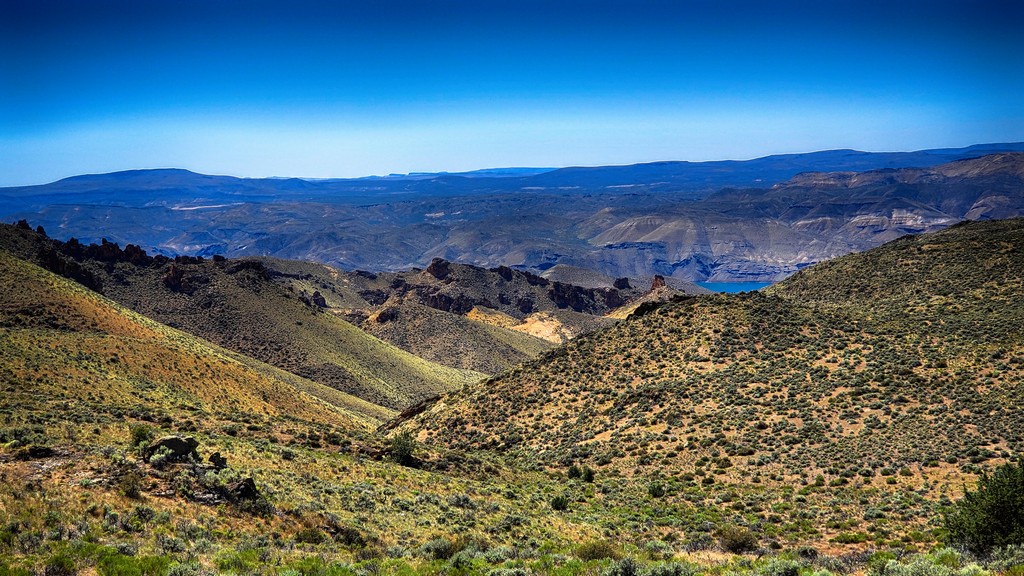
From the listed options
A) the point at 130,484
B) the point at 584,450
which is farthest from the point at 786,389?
the point at 130,484

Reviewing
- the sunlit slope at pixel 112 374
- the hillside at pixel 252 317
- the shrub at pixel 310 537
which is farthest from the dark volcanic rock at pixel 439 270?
the shrub at pixel 310 537

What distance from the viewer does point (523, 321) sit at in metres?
139

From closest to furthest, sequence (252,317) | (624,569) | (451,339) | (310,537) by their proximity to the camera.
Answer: (624,569)
(310,537)
(252,317)
(451,339)

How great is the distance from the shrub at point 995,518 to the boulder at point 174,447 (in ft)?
72.7

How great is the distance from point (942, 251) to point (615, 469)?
50.8 meters

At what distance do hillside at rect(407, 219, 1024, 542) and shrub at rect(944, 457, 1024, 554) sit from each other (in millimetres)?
4018

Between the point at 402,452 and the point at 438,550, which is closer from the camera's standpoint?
the point at 438,550

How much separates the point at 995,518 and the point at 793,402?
2068cm

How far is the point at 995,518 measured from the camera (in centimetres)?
1518

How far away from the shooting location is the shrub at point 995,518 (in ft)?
48.5

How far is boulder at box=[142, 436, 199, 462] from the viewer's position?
1939 cm

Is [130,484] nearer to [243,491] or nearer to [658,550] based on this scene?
[243,491]

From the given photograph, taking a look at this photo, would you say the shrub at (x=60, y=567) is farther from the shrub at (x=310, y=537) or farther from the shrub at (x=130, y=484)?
the shrub at (x=310, y=537)

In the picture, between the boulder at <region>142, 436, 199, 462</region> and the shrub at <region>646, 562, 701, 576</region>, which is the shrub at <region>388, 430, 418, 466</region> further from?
the shrub at <region>646, 562, 701, 576</region>
